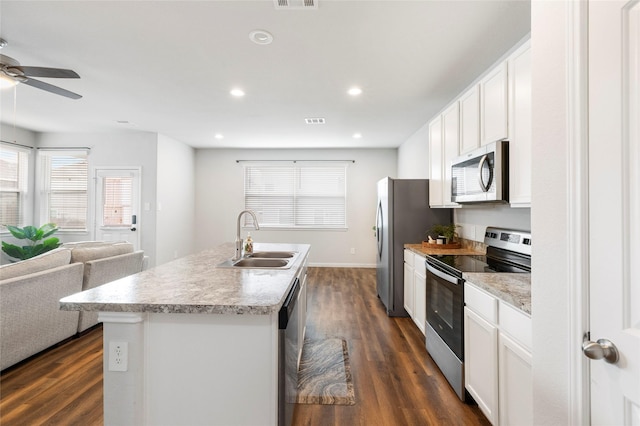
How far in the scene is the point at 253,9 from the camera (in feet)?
6.24

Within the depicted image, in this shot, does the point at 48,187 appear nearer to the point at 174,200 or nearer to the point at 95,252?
the point at 174,200

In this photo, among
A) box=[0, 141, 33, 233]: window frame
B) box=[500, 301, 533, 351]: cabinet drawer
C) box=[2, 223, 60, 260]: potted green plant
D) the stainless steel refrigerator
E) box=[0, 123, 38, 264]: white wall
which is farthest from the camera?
box=[0, 141, 33, 233]: window frame

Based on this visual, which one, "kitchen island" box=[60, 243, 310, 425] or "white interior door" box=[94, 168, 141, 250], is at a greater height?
"white interior door" box=[94, 168, 141, 250]

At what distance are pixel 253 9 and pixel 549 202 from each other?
6.62 ft

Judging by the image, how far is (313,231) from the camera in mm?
6266

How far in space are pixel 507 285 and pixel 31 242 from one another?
6928mm

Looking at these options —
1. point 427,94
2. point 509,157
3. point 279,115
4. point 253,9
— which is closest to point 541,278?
point 509,157

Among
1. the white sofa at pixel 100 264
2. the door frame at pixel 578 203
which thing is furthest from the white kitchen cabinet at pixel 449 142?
the white sofa at pixel 100 264

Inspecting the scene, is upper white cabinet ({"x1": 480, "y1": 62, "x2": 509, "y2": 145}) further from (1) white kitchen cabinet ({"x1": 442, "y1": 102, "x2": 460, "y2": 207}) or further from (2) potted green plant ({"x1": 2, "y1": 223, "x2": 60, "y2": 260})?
(2) potted green plant ({"x1": 2, "y1": 223, "x2": 60, "y2": 260})

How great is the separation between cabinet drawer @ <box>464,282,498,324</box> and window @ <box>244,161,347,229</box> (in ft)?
14.7

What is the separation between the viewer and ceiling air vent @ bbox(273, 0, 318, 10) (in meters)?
1.82

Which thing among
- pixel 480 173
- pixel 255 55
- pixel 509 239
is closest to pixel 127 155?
pixel 255 55

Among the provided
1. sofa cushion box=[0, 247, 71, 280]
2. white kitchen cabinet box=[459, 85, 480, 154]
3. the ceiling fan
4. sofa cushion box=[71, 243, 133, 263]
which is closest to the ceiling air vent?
white kitchen cabinet box=[459, 85, 480, 154]

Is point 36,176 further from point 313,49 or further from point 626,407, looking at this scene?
point 626,407
